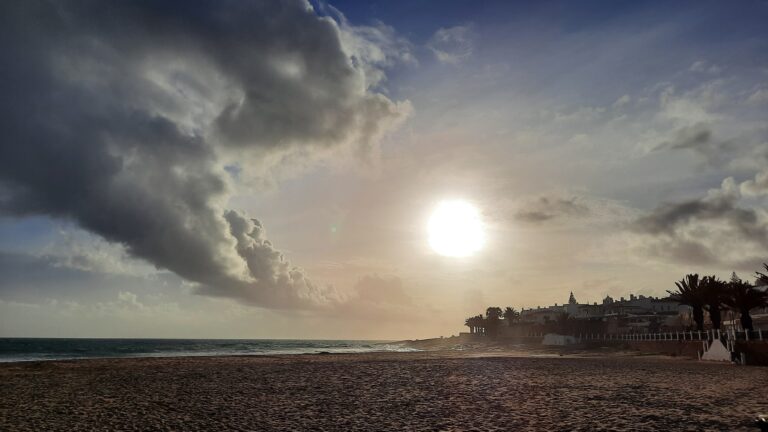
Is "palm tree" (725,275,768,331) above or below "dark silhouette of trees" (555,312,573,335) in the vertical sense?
above

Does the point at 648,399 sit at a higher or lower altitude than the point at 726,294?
lower

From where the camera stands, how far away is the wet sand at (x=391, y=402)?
1568cm

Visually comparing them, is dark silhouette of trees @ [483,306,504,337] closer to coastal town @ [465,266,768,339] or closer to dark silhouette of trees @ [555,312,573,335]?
coastal town @ [465,266,768,339]

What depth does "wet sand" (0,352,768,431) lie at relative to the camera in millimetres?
15680

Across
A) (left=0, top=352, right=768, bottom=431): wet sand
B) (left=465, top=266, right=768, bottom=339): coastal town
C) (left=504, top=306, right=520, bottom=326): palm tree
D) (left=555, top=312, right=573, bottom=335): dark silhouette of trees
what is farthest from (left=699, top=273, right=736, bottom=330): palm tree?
(left=504, top=306, right=520, bottom=326): palm tree

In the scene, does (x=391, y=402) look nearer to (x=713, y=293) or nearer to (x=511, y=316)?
(x=713, y=293)

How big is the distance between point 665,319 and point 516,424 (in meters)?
119

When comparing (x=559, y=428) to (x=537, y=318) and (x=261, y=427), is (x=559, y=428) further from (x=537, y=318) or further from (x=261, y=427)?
(x=537, y=318)

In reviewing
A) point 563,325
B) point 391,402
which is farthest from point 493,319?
point 391,402

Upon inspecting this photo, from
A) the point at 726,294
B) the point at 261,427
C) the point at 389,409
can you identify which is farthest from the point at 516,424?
the point at 726,294

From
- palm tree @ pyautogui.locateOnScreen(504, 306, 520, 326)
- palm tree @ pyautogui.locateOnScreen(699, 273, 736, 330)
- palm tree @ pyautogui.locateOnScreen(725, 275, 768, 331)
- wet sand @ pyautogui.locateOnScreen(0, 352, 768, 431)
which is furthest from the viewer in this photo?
palm tree @ pyautogui.locateOnScreen(504, 306, 520, 326)

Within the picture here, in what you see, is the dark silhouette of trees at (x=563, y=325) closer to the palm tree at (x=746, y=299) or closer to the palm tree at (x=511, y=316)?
the palm tree at (x=511, y=316)

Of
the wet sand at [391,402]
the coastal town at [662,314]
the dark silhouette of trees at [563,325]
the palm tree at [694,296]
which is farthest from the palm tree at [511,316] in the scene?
the wet sand at [391,402]

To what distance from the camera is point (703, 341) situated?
49719 mm
